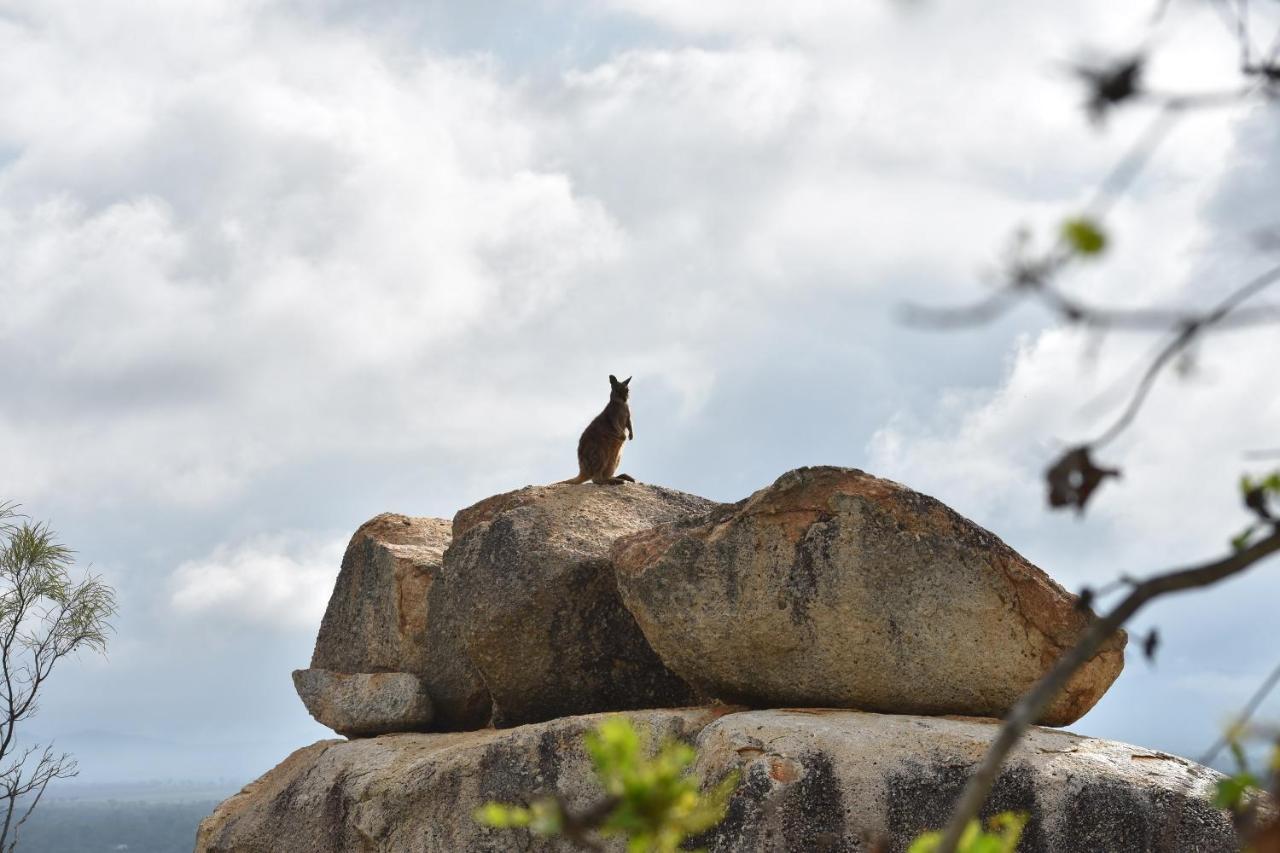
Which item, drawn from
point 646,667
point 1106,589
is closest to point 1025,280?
point 1106,589

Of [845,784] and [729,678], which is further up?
[729,678]

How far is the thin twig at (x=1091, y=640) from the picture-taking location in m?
2.80

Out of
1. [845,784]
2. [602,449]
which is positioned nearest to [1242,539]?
[845,784]

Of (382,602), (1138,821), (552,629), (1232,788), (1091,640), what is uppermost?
(382,602)

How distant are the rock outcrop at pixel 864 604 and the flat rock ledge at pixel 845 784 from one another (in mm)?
446

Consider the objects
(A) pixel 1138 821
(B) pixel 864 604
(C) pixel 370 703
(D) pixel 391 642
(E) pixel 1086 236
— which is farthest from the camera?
(D) pixel 391 642

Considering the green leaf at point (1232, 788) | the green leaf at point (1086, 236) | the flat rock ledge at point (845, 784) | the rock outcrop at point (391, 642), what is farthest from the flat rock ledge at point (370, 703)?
the green leaf at point (1086, 236)

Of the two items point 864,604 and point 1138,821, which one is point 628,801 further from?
point 864,604

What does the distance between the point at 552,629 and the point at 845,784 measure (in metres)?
3.81

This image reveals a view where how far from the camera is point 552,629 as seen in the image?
42.4 ft

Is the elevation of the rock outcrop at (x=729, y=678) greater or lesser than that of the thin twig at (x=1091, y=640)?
greater

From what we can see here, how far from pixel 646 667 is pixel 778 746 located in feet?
9.01

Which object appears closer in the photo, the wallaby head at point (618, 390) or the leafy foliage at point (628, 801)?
the leafy foliage at point (628, 801)

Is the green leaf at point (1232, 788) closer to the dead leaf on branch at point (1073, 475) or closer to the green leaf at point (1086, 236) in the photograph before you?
the dead leaf on branch at point (1073, 475)
